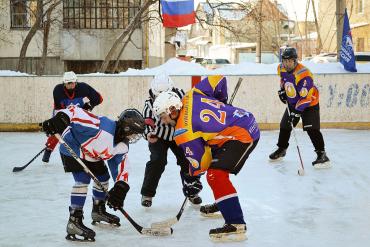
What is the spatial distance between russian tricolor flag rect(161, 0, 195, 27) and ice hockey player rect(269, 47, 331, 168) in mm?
6959

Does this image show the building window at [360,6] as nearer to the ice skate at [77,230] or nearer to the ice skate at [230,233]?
the ice skate at [230,233]

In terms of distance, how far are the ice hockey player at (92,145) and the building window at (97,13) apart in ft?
53.0

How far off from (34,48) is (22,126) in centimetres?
978

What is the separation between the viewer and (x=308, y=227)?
4.01 metres

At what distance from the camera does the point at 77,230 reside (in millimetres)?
3713

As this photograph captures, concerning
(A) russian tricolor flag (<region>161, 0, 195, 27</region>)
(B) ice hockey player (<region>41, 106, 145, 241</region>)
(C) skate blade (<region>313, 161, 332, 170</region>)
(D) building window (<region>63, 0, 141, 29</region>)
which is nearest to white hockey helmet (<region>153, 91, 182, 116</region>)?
(B) ice hockey player (<region>41, 106, 145, 241</region>)

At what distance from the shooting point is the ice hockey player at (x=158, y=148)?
14.8 feet

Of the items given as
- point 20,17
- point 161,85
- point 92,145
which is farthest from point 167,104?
point 20,17

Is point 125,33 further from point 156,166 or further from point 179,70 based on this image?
point 156,166

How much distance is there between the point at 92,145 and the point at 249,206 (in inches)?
61.8

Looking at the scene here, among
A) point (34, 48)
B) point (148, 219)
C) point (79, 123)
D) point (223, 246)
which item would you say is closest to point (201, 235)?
point (223, 246)

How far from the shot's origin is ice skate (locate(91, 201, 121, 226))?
4.05 meters

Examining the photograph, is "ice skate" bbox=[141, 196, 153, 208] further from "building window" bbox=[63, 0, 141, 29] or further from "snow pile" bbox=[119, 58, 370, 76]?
"building window" bbox=[63, 0, 141, 29]

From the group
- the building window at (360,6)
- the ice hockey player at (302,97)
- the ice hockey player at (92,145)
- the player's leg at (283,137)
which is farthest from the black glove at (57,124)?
the building window at (360,6)
